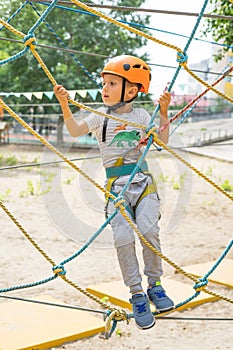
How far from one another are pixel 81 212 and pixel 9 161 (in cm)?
619

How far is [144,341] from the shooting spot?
11.5 feet

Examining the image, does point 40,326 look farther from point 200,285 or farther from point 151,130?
point 151,130

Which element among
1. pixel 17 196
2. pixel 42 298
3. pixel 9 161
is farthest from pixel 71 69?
pixel 42 298

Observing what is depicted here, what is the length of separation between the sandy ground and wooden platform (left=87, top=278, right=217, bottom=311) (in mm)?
61

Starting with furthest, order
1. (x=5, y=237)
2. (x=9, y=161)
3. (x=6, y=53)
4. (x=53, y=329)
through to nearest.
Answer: (x=6, y=53) < (x=9, y=161) < (x=5, y=237) < (x=53, y=329)

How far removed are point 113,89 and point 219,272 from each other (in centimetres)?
306

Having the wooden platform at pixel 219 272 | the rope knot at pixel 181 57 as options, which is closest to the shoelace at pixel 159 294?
the rope knot at pixel 181 57

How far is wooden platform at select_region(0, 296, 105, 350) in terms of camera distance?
10.5 feet

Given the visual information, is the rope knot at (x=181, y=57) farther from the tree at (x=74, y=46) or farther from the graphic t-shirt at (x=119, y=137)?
the tree at (x=74, y=46)

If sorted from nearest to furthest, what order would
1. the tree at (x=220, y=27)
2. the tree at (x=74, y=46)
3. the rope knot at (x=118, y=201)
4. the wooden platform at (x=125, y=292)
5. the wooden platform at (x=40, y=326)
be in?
1. the rope knot at (x=118, y=201)
2. the wooden platform at (x=40, y=326)
3. the wooden platform at (x=125, y=292)
4. the tree at (x=220, y=27)
5. the tree at (x=74, y=46)

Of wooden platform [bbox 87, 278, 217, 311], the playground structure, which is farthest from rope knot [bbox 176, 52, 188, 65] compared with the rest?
wooden platform [bbox 87, 278, 217, 311]

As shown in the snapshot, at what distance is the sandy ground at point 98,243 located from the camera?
3.52 metres

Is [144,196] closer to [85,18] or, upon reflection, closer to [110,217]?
[110,217]

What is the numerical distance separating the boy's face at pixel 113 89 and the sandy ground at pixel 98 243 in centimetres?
54
